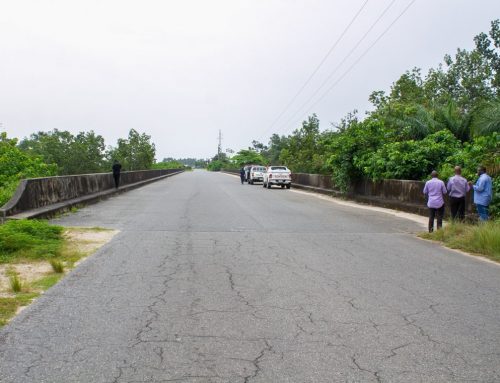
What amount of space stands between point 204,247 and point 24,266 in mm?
3216

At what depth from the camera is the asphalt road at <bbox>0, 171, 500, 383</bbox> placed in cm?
394

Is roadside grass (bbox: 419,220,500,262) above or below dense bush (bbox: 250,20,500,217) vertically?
below

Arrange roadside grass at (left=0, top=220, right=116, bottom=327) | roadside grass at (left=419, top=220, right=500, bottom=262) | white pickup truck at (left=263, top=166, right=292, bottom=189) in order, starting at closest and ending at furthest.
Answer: roadside grass at (left=0, top=220, right=116, bottom=327) → roadside grass at (left=419, top=220, right=500, bottom=262) → white pickup truck at (left=263, top=166, right=292, bottom=189)

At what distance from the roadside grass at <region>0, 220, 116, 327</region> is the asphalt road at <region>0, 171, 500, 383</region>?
0.24m

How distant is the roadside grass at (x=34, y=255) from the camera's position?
19.9 ft

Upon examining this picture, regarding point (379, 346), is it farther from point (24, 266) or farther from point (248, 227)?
point (248, 227)

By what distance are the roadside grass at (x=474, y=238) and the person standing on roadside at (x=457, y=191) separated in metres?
1.24

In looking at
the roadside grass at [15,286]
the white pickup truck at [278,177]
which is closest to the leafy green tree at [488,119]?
the roadside grass at [15,286]

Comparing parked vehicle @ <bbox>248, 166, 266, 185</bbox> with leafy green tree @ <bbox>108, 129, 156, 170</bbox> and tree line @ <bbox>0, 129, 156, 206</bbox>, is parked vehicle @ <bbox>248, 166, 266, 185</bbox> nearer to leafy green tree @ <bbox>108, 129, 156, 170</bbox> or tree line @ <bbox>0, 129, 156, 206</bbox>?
tree line @ <bbox>0, 129, 156, 206</bbox>

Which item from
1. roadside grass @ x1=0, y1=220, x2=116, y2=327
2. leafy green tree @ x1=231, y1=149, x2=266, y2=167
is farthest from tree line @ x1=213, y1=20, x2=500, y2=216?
leafy green tree @ x1=231, y1=149, x2=266, y2=167

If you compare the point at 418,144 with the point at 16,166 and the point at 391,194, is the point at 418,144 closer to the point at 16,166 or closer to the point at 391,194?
the point at 391,194

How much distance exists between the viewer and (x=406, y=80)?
42.8 metres

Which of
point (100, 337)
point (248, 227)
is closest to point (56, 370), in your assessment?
point (100, 337)

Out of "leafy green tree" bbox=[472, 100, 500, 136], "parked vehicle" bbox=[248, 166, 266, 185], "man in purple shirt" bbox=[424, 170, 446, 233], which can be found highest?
"leafy green tree" bbox=[472, 100, 500, 136]
